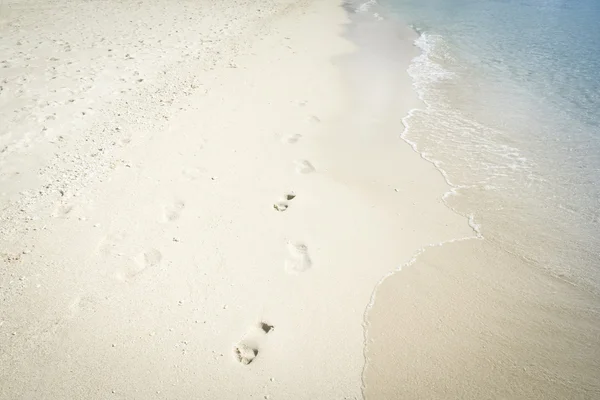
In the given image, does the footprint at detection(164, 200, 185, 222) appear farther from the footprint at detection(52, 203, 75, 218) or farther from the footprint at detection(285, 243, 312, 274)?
the footprint at detection(285, 243, 312, 274)

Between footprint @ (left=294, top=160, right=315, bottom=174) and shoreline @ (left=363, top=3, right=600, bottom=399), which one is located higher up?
footprint @ (left=294, top=160, right=315, bottom=174)

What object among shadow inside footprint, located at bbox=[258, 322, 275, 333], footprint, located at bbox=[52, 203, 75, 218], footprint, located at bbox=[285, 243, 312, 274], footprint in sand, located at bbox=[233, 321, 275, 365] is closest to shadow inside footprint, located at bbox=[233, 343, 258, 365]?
footprint in sand, located at bbox=[233, 321, 275, 365]

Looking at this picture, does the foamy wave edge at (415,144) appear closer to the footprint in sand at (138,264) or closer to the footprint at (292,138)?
the footprint at (292,138)

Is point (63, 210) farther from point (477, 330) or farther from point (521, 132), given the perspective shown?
point (521, 132)

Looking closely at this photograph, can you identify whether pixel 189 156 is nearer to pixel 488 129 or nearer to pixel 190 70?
pixel 190 70

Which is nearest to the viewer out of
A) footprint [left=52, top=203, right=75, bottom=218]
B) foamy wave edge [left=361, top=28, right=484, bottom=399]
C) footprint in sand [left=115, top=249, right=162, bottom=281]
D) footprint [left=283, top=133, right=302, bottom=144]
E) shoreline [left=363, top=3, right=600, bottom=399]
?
shoreline [left=363, top=3, right=600, bottom=399]

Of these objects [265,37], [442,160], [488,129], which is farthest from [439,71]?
[265,37]
